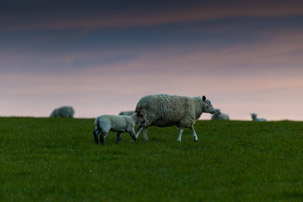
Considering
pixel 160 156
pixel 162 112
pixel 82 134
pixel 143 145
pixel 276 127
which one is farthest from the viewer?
pixel 276 127

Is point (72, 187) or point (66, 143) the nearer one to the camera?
point (72, 187)

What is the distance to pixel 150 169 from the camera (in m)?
13.8

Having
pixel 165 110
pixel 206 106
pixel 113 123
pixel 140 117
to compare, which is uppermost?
pixel 206 106

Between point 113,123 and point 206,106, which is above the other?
point 206,106

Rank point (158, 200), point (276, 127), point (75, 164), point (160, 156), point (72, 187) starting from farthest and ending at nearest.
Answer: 1. point (276, 127)
2. point (160, 156)
3. point (75, 164)
4. point (72, 187)
5. point (158, 200)

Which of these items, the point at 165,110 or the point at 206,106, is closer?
the point at 165,110

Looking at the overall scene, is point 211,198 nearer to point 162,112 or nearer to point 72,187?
point 72,187

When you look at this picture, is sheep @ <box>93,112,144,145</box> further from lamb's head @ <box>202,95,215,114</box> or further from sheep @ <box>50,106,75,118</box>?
sheep @ <box>50,106,75,118</box>

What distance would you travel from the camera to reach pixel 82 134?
23.2m

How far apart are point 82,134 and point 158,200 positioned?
13.9 meters

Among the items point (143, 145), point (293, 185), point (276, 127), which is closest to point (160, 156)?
point (143, 145)

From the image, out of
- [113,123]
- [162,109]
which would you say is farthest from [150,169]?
[162,109]

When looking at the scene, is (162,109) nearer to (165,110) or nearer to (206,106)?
(165,110)

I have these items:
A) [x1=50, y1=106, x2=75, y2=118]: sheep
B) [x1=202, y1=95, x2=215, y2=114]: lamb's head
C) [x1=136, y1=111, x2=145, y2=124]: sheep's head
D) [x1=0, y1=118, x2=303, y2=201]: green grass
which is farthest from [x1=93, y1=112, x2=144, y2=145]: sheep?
[x1=50, y1=106, x2=75, y2=118]: sheep
